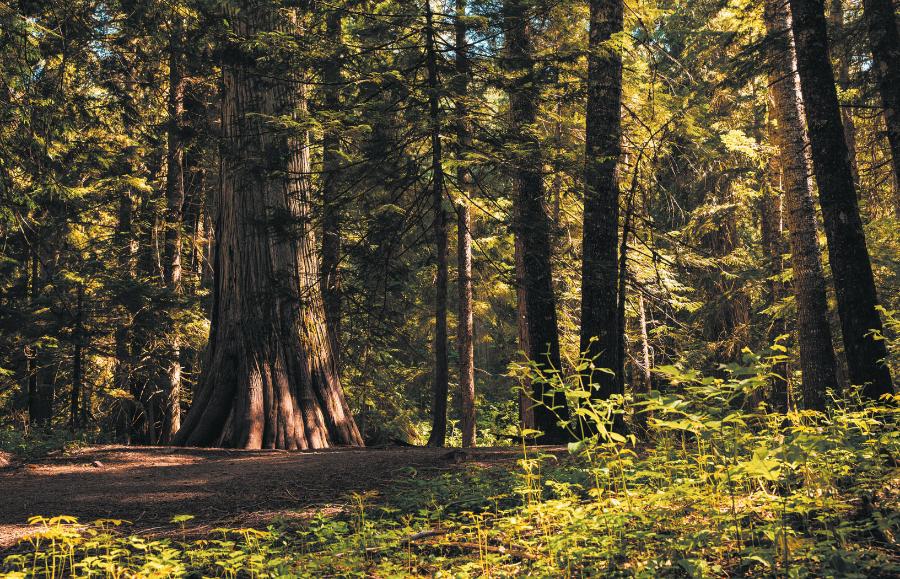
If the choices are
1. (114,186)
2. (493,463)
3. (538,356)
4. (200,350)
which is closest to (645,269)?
(538,356)

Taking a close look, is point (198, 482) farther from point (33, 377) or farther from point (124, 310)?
point (33, 377)

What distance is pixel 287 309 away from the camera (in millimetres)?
9508

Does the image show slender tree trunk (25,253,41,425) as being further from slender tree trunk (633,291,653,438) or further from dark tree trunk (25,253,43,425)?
slender tree trunk (633,291,653,438)

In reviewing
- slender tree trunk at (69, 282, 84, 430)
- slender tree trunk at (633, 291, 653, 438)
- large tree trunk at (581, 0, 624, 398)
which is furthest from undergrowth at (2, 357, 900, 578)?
slender tree trunk at (633, 291, 653, 438)

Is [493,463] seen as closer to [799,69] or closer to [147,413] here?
[799,69]

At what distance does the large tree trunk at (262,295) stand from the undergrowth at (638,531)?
13.8 ft

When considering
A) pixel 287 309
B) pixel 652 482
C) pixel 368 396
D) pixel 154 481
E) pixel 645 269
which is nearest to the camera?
pixel 652 482

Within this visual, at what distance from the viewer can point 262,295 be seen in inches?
363

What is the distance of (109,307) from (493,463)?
11.3 m

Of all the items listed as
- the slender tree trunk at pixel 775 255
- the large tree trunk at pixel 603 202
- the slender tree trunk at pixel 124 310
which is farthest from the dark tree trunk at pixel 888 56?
the slender tree trunk at pixel 124 310

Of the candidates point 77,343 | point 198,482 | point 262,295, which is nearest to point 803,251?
point 262,295

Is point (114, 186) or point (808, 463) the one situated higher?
Answer: point (114, 186)

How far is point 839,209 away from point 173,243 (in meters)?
13.3

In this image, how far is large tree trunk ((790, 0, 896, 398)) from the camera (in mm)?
6641
